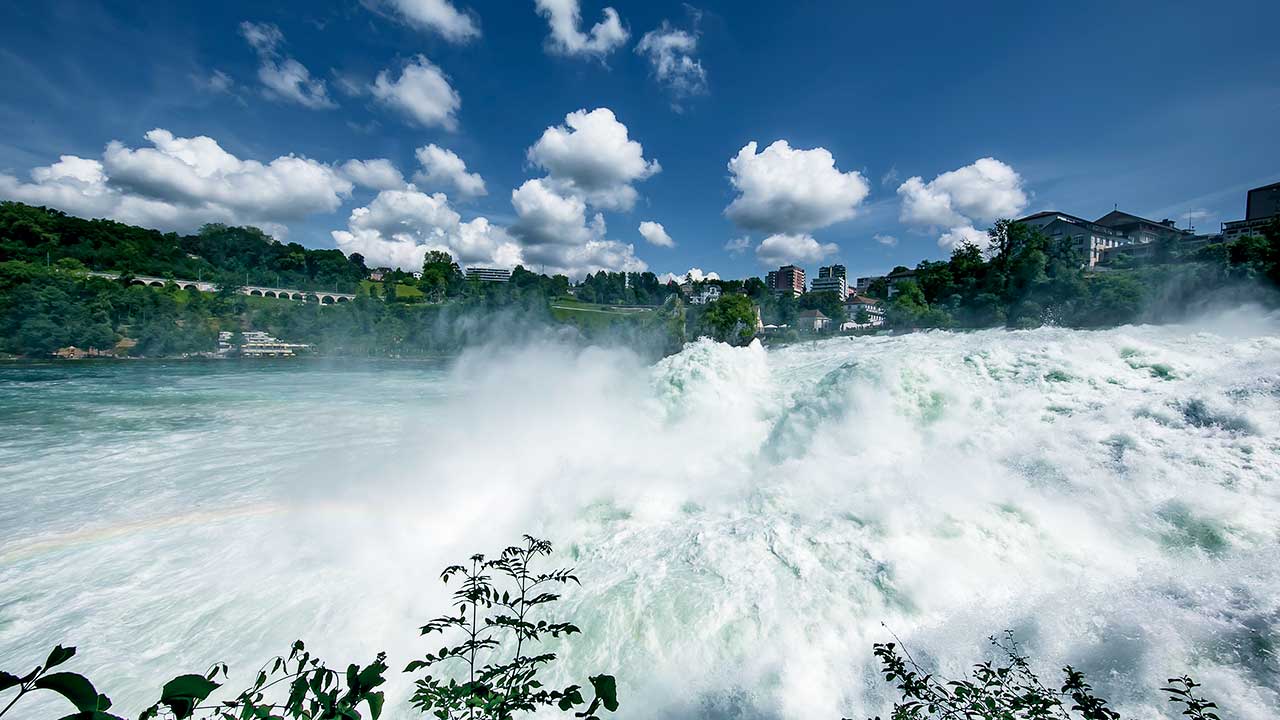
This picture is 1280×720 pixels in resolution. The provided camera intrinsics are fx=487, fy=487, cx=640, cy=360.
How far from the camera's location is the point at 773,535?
5750mm

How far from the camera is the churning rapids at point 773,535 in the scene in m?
4.26

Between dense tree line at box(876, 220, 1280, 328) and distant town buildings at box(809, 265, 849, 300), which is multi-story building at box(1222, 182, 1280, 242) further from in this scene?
distant town buildings at box(809, 265, 849, 300)

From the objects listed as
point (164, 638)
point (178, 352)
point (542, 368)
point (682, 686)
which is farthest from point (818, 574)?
Result: point (178, 352)

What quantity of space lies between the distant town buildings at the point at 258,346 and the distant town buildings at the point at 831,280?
11765 cm

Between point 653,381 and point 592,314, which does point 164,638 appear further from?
point 592,314

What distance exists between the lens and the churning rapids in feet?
14.0

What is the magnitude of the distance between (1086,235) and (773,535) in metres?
69.1

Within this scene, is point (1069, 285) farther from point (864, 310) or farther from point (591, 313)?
point (591, 313)

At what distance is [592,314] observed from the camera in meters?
62.3

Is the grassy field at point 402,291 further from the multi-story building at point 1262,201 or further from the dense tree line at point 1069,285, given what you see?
the multi-story building at point 1262,201

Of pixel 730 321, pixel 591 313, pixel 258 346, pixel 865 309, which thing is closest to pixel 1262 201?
pixel 865 309

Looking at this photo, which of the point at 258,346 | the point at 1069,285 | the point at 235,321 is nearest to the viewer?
the point at 1069,285

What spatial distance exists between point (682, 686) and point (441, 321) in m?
56.1

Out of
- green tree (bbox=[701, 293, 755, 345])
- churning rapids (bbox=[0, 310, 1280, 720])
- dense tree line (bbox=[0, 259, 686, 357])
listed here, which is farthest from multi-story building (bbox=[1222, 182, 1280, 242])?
churning rapids (bbox=[0, 310, 1280, 720])
